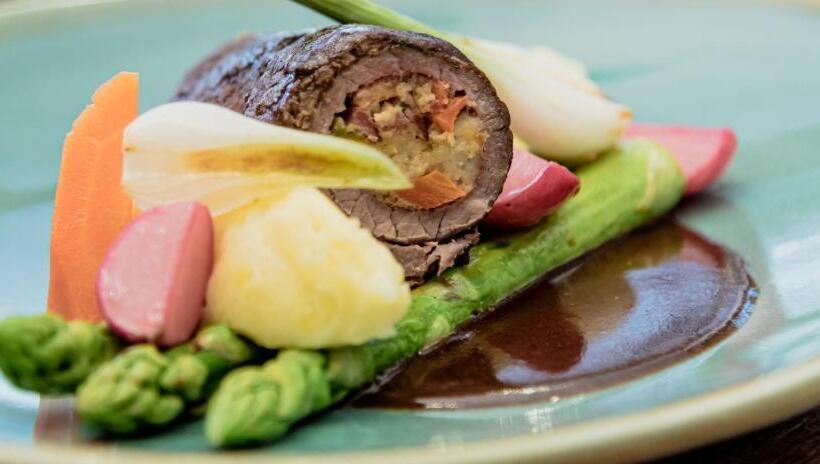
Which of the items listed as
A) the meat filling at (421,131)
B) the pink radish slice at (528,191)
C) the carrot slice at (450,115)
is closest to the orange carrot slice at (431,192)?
the meat filling at (421,131)

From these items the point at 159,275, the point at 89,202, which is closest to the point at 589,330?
the point at 159,275

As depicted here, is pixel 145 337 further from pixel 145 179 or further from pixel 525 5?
pixel 525 5

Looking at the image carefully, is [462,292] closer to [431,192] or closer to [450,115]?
[431,192]

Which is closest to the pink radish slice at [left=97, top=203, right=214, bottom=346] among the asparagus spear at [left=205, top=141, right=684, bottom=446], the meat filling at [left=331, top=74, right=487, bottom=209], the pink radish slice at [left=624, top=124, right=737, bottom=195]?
the asparagus spear at [left=205, top=141, right=684, bottom=446]

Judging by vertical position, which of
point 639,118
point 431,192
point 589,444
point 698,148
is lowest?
point 639,118

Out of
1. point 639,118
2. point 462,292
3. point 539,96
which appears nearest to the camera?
point 462,292

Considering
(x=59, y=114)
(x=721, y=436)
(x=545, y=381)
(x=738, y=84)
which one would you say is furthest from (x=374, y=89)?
(x=738, y=84)
